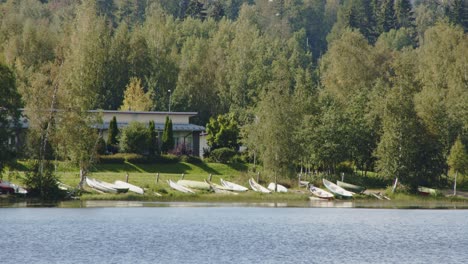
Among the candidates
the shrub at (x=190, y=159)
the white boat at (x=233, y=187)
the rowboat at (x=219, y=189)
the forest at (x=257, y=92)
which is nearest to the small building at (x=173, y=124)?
the forest at (x=257, y=92)

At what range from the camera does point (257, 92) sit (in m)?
134

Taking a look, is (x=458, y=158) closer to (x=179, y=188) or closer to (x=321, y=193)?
(x=321, y=193)

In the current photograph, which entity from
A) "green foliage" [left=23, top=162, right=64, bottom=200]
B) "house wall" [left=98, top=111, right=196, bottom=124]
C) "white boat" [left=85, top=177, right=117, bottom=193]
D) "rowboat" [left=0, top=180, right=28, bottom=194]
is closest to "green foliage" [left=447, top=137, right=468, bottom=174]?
"white boat" [left=85, top=177, right=117, bottom=193]

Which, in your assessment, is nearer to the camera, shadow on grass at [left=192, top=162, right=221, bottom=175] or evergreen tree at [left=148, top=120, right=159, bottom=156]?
shadow on grass at [left=192, top=162, right=221, bottom=175]

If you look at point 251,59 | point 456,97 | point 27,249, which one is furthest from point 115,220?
point 251,59

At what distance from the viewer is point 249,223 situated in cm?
6650

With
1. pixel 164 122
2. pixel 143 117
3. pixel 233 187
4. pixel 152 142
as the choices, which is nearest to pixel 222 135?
pixel 152 142

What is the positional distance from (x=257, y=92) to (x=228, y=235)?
253 feet

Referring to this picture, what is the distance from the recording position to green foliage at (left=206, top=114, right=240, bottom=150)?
112m

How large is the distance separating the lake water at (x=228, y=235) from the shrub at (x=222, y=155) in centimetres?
2694

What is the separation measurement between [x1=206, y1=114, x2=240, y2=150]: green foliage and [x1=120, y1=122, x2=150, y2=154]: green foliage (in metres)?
9.03

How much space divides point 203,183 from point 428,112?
936 inches

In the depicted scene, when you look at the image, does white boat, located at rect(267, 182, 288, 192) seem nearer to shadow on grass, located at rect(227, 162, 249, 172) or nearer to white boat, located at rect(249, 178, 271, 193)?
white boat, located at rect(249, 178, 271, 193)

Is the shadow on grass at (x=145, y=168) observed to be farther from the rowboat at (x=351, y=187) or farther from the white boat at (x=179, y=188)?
the rowboat at (x=351, y=187)
